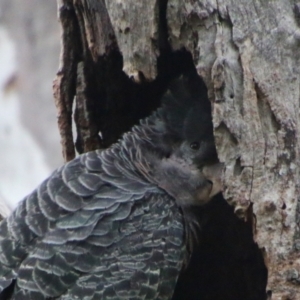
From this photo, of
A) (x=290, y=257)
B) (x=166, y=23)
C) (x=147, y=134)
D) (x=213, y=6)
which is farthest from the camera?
(x=147, y=134)

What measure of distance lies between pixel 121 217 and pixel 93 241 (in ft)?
0.69

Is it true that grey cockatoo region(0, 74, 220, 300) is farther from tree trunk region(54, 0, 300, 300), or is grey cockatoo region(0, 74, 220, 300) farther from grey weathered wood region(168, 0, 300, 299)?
→ grey weathered wood region(168, 0, 300, 299)

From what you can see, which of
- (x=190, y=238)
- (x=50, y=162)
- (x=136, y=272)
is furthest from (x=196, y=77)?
(x=50, y=162)

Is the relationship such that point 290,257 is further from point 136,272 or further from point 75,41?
point 75,41

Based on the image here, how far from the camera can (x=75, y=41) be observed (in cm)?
456

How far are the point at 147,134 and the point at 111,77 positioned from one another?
0.52m

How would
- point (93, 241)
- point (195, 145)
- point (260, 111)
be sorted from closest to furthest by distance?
point (260, 111) → point (93, 241) → point (195, 145)

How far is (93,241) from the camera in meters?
3.80

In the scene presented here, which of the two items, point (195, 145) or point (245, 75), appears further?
point (195, 145)

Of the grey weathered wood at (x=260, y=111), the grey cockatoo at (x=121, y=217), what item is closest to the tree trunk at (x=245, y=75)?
the grey weathered wood at (x=260, y=111)

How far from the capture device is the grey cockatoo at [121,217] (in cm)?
371

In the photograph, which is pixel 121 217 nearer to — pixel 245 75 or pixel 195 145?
pixel 195 145

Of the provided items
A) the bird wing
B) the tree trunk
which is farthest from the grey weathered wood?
the bird wing

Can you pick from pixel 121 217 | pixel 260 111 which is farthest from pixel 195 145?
pixel 260 111
